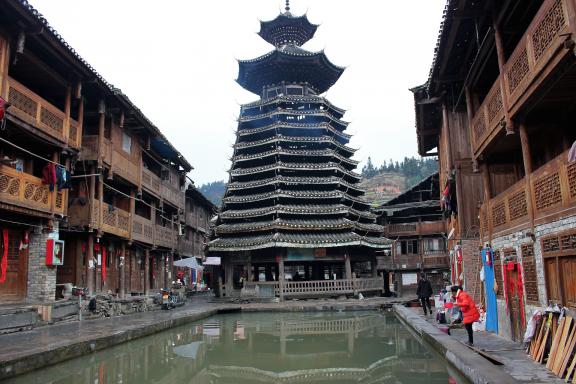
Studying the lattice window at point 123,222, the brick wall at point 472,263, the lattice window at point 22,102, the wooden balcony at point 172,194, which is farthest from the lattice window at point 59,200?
the brick wall at point 472,263

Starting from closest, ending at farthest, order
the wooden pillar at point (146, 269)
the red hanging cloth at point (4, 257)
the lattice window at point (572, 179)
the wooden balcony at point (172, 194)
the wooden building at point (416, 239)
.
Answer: the lattice window at point (572, 179) → the red hanging cloth at point (4, 257) → the wooden pillar at point (146, 269) → the wooden balcony at point (172, 194) → the wooden building at point (416, 239)

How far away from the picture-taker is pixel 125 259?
26578mm

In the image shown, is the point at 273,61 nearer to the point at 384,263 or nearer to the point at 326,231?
the point at 326,231

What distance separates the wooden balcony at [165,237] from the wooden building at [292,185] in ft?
8.84

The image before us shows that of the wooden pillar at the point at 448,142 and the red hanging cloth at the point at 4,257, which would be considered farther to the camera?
the wooden pillar at the point at 448,142

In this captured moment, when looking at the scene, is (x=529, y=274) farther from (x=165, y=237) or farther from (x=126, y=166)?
(x=165, y=237)

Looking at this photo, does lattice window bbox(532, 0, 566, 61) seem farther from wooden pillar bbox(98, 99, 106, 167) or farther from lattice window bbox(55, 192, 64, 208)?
wooden pillar bbox(98, 99, 106, 167)

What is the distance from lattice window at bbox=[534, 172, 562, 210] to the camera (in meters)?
9.01

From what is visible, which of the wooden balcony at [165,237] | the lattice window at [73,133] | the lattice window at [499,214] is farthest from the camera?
the wooden balcony at [165,237]

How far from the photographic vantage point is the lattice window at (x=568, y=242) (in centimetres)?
834

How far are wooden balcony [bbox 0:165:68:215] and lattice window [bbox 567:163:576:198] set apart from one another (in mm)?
14589

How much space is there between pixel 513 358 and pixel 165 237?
2463 centimetres

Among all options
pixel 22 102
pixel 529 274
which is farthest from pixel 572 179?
pixel 22 102

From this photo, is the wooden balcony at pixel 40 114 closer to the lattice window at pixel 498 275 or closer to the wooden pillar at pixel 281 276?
the lattice window at pixel 498 275
